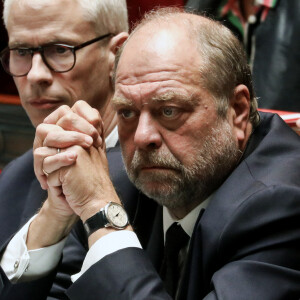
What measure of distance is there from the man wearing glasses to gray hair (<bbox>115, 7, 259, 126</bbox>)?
0.44 meters

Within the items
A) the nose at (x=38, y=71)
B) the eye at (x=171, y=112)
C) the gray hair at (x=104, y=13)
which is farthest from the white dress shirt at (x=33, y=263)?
the gray hair at (x=104, y=13)

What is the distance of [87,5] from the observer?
1671mm

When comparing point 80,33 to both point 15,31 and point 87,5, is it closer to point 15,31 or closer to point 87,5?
point 87,5

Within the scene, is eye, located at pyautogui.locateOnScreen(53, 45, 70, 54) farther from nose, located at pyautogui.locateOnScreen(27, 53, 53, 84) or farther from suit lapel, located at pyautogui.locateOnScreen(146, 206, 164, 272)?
suit lapel, located at pyautogui.locateOnScreen(146, 206, 164, 272)

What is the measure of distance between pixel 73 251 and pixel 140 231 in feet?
0.55

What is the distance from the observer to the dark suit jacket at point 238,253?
99 centimetres

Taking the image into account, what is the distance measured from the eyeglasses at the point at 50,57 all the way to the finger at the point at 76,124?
47 cm

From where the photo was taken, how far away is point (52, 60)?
165 centimetres

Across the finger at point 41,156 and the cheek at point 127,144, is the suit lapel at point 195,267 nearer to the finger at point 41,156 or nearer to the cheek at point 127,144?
the cheek at point 127,144

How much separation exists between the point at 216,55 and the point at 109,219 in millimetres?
384

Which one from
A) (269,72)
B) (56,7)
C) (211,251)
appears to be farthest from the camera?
(269,72)

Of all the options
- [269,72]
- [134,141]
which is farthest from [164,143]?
[269,72]

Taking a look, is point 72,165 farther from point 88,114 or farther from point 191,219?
point 191,219

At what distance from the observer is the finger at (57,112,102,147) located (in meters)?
1.21
